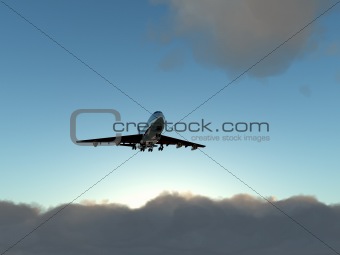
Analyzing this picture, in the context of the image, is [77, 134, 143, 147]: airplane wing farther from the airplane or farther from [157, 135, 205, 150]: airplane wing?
[157, 135, 205, 150]: airplane wing

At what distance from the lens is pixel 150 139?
9875cm

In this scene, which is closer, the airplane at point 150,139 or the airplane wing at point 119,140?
the airplane at point 150,139

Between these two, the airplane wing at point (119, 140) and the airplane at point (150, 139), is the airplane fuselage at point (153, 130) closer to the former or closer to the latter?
the airplane at point (150, 139)

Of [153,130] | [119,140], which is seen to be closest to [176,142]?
[119,140]

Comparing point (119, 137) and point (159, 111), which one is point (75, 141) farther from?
point (159, 111)

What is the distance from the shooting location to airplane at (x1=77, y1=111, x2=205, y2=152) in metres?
94.4

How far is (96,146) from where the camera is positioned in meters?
112

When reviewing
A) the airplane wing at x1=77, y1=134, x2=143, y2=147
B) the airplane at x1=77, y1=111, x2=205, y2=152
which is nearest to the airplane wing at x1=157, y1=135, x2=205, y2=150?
the airplane at x1=77, y1=111, x2=205, y2=152

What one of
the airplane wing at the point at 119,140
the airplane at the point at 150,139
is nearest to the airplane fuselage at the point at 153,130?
the airplane at the point at 150,139

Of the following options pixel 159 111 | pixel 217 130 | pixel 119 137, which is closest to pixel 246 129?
pixel 217 130

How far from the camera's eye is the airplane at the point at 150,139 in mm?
94387

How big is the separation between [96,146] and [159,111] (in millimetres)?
22297

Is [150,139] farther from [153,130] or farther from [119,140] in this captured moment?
[119,140]

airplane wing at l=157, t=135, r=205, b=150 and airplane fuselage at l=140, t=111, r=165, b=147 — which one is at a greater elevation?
airplane wing at l=157, t=135, r=205, b=150
